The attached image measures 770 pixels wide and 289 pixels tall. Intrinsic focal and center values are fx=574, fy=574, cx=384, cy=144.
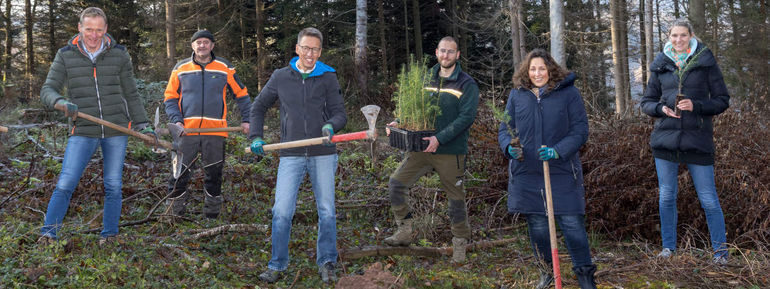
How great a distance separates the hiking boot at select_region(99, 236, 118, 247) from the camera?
4735 mm

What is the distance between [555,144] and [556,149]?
0.13 meters

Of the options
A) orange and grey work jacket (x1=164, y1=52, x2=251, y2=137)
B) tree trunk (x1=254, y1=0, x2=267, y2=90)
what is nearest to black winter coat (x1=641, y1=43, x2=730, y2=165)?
orange and grey work jacket (x1=164, y1=52, x2=251, y2=137)

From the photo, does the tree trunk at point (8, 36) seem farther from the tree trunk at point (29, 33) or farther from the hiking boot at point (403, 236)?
the hiking boot at point (403, 236)

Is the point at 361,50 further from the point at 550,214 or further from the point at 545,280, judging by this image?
the point at 550,214

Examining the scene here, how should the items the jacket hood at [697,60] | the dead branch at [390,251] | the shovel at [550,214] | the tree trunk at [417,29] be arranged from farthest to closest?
1. the tree trunk at [417,29]
2. the dead branch at [390,251]
3. the jacket hood at [697,60]
4. the shovel at [550,214]

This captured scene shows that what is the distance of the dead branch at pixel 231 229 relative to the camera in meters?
5.37

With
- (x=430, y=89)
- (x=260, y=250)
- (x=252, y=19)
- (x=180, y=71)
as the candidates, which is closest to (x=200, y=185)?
(x=180, y=71)

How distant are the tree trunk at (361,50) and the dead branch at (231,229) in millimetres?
10136

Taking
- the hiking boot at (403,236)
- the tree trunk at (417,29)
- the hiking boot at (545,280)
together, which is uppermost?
the tree trunk at (417,29)

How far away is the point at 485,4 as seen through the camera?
24141mm

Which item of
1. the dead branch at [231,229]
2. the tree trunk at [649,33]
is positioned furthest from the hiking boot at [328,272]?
the tree trunk at [649,33]

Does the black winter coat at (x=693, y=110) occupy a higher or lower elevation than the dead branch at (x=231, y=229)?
higher

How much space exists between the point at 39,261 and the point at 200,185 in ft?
10.1

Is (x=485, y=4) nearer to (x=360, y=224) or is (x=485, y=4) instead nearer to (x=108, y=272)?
(x=360, y=224)
